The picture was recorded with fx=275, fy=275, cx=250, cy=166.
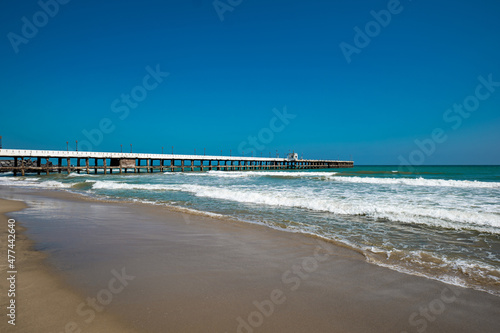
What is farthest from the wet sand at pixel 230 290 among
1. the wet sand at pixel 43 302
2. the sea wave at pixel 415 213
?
the sea wave at pixel 415 213

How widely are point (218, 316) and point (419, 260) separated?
337 centimetres

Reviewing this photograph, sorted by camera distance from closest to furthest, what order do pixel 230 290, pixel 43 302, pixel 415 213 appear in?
pixel 43 302 → pixel 230 290 → pixel 415 213

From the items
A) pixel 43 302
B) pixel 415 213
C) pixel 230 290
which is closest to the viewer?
pixel 43 302

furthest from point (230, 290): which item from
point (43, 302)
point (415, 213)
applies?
point (415, 213)

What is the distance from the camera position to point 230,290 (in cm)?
297

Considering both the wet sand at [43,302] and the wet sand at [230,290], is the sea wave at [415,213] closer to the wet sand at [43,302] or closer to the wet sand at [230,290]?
the wet sand at [230,290]

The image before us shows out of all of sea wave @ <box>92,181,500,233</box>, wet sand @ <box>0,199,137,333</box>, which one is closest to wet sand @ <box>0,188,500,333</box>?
wet sand @ <box>0,199,137,333</box>

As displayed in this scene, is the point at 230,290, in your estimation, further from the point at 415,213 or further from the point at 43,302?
the point at 415,213

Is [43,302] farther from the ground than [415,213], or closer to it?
farther from the ground

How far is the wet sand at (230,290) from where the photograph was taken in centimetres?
232

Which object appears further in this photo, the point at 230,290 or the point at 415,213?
the point at 415,213

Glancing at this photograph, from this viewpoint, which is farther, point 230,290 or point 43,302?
point 230,290

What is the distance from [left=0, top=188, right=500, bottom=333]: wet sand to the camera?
7.63 feet

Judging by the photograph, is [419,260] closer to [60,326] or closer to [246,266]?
[246,266]
